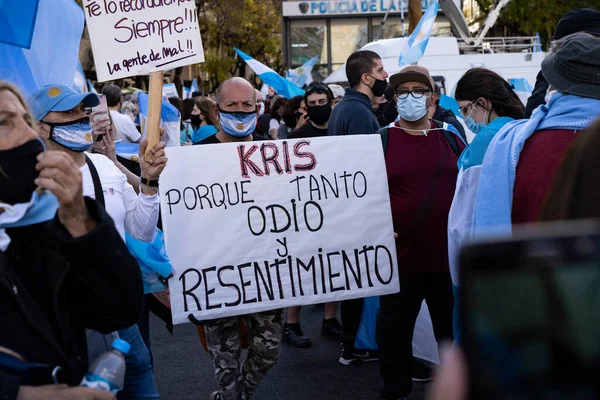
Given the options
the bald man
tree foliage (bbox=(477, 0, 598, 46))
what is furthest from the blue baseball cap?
tree foliage (bbox=(477, 0, 598, 46))

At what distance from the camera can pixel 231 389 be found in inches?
173

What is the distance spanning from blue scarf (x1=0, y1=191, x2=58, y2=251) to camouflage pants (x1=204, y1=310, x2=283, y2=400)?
2.35 meters

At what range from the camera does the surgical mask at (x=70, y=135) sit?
11.4ft

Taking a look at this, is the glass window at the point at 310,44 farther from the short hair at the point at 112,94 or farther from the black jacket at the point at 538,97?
the black jacket at the point at 538,97

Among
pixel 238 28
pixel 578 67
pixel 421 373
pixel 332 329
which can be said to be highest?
pixel 578 67

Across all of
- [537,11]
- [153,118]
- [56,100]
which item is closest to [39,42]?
[56,100]

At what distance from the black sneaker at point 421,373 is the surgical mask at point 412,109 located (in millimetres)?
1917

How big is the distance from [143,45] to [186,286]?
1.30m

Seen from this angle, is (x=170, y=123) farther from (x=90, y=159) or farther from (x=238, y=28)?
(x=238, y=28)

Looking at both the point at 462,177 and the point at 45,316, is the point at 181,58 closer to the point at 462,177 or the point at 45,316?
the point at 462,177

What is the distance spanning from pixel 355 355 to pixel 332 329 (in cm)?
72

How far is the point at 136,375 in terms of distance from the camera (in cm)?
313

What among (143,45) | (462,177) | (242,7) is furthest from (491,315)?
(242,7)

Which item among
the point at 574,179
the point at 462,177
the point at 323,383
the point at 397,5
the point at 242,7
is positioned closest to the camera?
the point at 574,179
